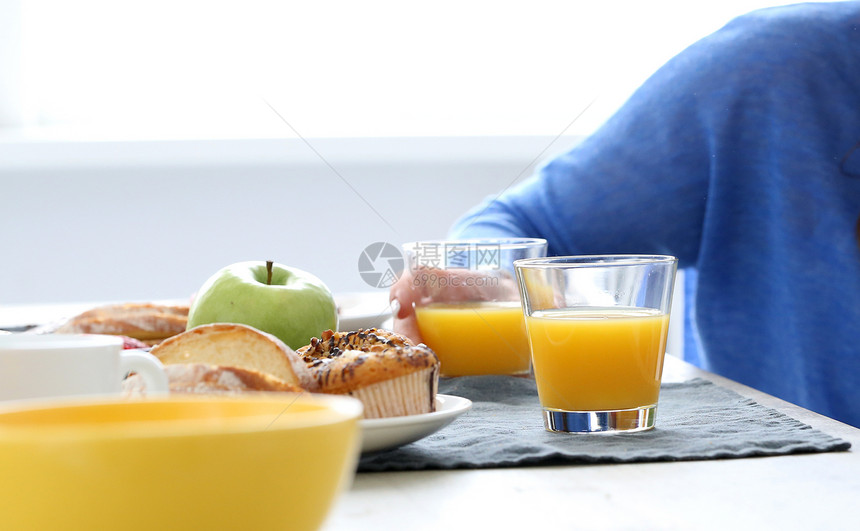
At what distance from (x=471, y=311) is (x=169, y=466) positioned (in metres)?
0.59

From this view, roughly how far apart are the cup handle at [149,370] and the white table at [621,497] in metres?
0.10

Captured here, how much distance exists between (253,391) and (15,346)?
0.11 m

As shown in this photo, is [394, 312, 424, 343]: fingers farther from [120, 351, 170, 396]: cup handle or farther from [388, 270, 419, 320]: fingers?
[120, 351, 170, 396]: cup handle

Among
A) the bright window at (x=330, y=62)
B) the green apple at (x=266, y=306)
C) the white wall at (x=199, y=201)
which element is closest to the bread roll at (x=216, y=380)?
the green apple at (x=266, y=306)

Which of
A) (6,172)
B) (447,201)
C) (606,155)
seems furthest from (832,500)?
(6,172)

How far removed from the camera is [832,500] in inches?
15.7

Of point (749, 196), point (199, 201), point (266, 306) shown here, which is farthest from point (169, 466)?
point (199, 201)

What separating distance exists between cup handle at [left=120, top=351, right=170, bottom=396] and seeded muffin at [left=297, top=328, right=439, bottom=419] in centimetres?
11

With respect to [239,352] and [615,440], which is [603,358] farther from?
[239,352]

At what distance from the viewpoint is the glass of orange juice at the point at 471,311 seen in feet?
2.61

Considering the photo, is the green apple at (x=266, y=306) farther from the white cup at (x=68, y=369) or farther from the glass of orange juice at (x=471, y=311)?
the white cup at (x=68, y=369)

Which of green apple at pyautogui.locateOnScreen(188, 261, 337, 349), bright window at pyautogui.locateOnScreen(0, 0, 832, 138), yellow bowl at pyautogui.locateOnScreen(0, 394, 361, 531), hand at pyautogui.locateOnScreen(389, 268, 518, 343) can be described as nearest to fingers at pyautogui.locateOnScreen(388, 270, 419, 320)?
hand at pyautogui.locateOnScreen(389, 268, 518, 343)

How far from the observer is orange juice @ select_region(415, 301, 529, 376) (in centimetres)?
81

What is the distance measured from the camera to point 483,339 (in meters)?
0.81
